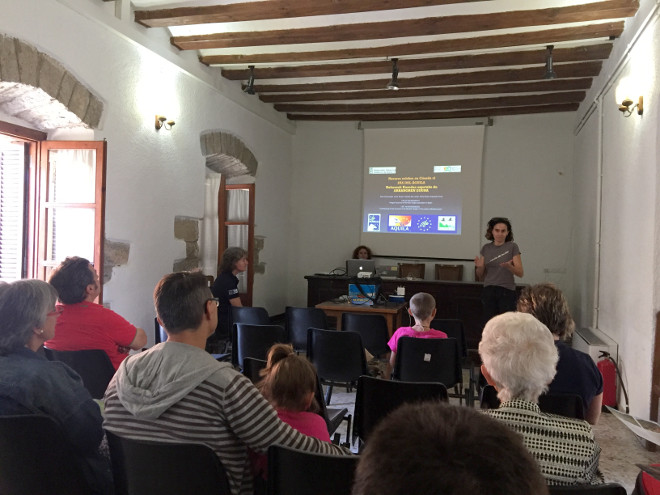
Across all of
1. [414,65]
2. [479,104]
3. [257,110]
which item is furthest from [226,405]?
[479,104]

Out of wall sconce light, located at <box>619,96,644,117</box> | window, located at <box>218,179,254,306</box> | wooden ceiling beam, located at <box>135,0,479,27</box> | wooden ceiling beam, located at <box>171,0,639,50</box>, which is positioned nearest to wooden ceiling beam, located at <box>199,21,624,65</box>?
wooden ceiling beam, located at <box>171,0,639,50</box>

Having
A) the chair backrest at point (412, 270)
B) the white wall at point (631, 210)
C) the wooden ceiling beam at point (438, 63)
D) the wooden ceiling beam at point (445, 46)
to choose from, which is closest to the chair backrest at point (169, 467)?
the white wall at point (631, 210)

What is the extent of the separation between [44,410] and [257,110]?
5902mm

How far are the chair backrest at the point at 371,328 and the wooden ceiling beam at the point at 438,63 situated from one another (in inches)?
114

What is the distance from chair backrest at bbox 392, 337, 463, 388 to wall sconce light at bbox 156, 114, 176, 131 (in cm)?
309

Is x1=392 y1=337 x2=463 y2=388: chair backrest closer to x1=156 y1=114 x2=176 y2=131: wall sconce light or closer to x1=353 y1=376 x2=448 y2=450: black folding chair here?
x1=353 y1=376 x2=448 y2=450: black folding chair

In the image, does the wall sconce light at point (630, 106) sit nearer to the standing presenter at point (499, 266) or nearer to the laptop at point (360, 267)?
the standing presenter at point (499, 266)

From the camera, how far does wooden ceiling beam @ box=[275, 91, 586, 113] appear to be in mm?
6609

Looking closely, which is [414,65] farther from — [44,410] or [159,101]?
[44,410]

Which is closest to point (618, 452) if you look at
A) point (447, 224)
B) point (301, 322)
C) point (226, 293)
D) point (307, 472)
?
point (301, 322)

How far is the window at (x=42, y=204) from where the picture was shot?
393 centimetres

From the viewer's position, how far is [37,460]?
1464 mm

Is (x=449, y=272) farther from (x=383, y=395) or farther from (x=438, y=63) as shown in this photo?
(x=383, y=395)

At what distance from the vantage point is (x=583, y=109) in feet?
21.7
